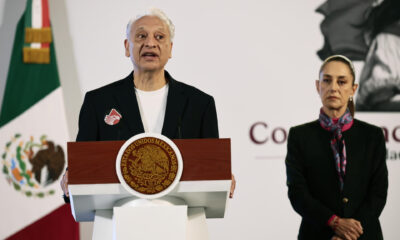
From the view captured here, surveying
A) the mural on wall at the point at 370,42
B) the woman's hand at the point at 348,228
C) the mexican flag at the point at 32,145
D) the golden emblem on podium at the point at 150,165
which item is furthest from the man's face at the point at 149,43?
the mural on wall at the point at 370,42

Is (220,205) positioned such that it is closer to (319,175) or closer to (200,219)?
(200,219)

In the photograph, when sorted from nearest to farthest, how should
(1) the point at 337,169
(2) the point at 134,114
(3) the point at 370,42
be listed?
(2) the point at 134,114, (1) the point at 337,169, (3) the point at 370,42

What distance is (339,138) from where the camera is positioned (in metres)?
2.97

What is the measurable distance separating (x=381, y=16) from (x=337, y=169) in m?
2.33

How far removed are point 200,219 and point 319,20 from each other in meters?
3.11

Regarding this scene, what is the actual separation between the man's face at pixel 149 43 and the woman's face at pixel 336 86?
3.46 feet

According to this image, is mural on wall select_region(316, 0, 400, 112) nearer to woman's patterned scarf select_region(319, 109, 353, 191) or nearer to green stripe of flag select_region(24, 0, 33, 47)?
woman's patterned scarf select_region(319, 109, 353, 191)

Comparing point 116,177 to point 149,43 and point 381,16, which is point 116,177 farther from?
point 381,16

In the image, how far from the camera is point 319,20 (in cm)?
466

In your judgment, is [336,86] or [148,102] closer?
[148,102]

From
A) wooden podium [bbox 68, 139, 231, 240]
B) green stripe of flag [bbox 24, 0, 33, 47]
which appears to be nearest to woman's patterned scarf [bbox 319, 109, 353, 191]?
wooden podium [bbox 68, 139, 231, 240]

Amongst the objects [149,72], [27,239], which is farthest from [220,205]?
[27,239]

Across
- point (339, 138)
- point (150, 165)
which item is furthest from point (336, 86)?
point (150, 165)

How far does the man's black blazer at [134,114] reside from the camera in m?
2.22
